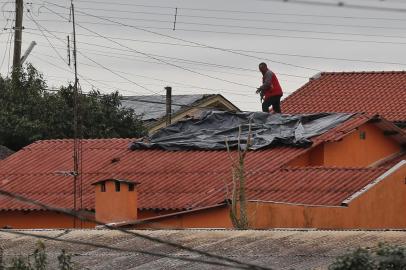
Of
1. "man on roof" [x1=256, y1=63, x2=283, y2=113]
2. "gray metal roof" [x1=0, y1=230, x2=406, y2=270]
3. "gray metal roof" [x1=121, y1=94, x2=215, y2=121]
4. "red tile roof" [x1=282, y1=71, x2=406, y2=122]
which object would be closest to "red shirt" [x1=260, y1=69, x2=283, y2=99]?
"man on roof" [x1=256, y1=63, x2=283, y2=113]

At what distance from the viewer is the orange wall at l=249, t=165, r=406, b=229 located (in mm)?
27250

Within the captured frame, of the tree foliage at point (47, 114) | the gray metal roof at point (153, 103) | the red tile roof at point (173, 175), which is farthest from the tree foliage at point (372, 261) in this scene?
the gray metal roof at point (153, 103)

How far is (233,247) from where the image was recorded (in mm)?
17188

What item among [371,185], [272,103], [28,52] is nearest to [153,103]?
[28,52]

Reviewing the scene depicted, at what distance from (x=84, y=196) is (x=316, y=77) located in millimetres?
→ 16903

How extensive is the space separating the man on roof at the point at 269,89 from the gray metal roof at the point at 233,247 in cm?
1349

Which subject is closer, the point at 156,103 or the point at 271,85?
the point at 271,85

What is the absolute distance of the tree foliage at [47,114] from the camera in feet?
141

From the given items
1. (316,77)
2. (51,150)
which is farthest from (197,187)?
(316,77)

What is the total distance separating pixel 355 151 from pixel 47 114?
12422 mm

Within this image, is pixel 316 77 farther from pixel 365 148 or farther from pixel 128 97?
pixel 365 148

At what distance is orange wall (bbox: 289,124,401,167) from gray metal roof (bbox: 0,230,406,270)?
46.1ft

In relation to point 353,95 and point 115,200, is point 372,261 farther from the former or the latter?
point 353,95

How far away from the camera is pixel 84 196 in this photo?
104 ft
